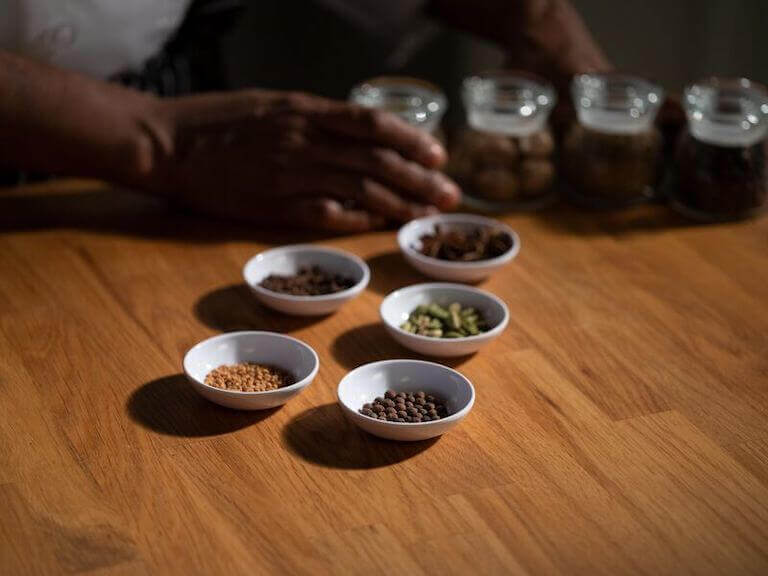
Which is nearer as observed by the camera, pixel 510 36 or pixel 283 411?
pixel 283 411

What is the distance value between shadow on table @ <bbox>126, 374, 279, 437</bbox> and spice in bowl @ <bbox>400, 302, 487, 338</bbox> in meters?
0.21

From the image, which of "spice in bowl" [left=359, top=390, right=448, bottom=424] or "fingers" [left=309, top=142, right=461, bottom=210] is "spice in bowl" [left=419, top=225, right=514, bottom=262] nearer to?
"fingers" [left=309, top=142, right=461, bottom=210]

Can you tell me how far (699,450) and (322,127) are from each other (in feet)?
2.26

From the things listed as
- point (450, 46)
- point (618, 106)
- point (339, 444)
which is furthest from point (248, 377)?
point (450, 46)

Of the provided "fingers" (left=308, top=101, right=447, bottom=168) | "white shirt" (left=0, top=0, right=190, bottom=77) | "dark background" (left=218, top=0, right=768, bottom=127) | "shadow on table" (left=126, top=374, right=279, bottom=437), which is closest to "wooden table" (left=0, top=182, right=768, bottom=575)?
"shadow on table" (left=126, top=374, right=279, bottom=437)

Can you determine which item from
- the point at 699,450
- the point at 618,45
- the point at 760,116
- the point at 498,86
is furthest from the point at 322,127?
the point at 618,45

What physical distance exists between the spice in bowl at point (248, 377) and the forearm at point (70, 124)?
0.45 metres

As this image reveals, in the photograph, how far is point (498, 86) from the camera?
1.56 metres

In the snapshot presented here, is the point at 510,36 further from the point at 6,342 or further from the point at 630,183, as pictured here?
the point at 6,342

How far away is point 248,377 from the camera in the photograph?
109 cm

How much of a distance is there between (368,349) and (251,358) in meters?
0.13

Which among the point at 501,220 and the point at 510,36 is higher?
the point at 510,36

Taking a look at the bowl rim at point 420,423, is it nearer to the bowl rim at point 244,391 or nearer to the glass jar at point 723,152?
the bowl rim at point 244,391

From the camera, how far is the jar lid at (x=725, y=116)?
4.72 feet
